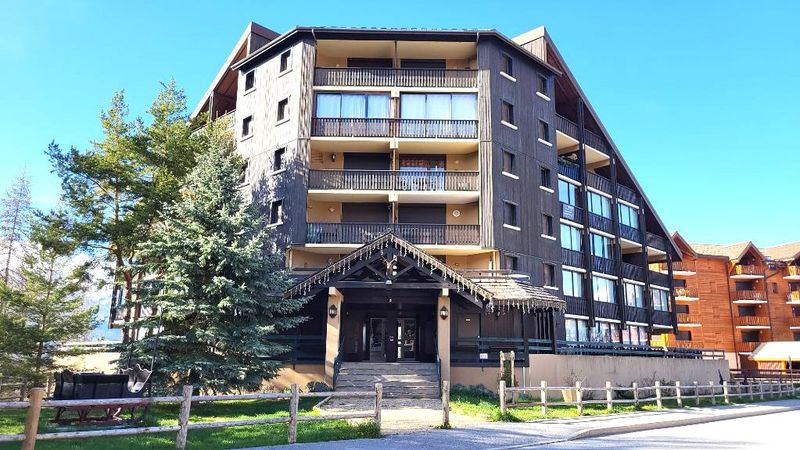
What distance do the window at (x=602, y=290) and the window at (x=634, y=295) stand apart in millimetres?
1812

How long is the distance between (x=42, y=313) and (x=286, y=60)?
663 inches

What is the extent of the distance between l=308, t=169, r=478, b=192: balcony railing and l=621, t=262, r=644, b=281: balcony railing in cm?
1492

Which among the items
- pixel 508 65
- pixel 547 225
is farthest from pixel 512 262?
pixel 508 65

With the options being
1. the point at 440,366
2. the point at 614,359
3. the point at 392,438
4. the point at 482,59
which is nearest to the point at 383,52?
the point at 482,59

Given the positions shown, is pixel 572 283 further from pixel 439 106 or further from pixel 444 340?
pixel 444 340

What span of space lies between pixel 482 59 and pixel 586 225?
12194 millimetres

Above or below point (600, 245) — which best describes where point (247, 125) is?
above

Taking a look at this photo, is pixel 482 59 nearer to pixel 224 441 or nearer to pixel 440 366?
pixel 440 366

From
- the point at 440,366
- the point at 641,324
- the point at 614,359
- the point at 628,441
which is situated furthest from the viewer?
the point at 641,324

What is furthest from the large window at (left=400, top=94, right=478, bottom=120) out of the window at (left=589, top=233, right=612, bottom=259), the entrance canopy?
the window at (left=589, top=233, right=612, bottom=259)

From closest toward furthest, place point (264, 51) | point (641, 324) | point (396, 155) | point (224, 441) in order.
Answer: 1. point (224, 441)
2. point (396, 155)
3. point (264, 51)
4. point (641, 324)

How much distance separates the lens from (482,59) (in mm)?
28203

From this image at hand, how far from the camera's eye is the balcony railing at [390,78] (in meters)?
27.6

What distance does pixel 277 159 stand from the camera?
27719 mm
